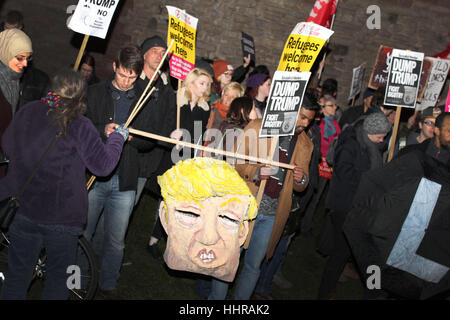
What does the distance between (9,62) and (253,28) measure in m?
6.20

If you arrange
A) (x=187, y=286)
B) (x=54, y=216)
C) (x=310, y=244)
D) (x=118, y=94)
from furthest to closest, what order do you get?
1. (x=310, y=244)
2. (x=187, y=286)
3. (x=118, y=94)
4. (x=54, y=216)

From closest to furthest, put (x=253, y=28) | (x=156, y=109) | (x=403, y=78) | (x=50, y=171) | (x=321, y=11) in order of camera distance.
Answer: (x=50, y=171) < (x=156, y=109) < (x=403, y=78) < (x=321, y=11) < (x=253, y=28)

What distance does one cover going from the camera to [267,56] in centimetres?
950

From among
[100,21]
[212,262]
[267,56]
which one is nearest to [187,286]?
[212,262]

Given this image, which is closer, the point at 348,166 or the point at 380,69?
the point at 348,166

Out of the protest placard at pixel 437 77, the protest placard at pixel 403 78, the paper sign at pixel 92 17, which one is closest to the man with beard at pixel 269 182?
the protest placard at pixel 403 78

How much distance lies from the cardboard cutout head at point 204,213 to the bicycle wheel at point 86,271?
27.2 inches

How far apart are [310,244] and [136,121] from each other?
135 inches

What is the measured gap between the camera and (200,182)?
3244mm

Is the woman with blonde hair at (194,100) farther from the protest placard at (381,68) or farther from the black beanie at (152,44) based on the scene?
the protest placard at (381,68)

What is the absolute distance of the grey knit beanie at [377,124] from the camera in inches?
180

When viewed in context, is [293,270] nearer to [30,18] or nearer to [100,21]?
[100,21]

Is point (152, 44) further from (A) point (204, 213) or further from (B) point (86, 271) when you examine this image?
(B) point (86, 271)

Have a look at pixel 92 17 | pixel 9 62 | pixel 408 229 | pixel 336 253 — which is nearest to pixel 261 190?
pixel 408 229
